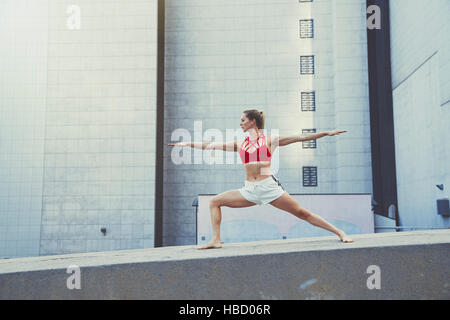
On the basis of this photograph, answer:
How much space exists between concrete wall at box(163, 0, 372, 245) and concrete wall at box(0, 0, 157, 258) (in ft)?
6.04

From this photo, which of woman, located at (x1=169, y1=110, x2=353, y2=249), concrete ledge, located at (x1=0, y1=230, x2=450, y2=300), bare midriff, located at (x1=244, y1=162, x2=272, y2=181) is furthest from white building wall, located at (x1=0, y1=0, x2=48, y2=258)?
bare midriff, located at (x1=244, y1=162, x2=272, y2=181)

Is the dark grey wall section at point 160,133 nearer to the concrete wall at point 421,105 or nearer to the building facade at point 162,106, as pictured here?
the building facade at point 162,106

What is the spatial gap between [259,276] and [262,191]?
1310 mm

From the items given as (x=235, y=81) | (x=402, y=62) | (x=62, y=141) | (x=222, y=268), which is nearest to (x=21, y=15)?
(x=62, y=141)

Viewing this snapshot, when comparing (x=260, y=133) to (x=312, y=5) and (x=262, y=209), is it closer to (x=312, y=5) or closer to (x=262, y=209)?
(x=262, y=209)

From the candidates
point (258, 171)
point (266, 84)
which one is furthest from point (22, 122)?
point (258, 171)

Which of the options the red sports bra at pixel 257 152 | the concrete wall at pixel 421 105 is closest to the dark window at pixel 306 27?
the concrete wall at pixel 421 105

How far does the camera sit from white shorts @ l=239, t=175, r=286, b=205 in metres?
6.10

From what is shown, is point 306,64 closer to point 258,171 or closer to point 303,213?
point 258,171

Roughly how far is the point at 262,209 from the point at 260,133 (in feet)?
41.5

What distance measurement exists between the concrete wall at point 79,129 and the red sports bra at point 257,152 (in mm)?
16300

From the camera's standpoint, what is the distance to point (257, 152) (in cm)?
633

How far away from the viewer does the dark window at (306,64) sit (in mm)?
23859

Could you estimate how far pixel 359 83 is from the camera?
76.6ft
